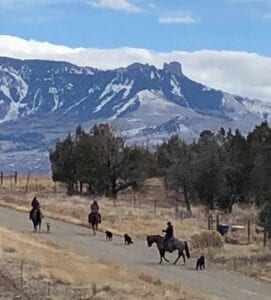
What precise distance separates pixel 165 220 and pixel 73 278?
27305 mm

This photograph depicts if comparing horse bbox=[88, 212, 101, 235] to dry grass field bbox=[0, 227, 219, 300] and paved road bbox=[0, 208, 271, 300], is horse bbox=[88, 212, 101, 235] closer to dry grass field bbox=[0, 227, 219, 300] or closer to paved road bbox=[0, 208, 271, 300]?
paved road bbox=[0, 208, 271, 300]

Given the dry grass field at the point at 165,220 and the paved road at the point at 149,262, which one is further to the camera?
the dry grass field at the point at 165,220

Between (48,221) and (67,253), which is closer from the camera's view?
(67,253)

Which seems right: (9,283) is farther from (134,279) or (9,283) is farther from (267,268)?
(267,268)

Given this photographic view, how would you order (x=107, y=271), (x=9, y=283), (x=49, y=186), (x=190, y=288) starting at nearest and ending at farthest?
(x=9, y=283) → (x=190, y=288) → (x=107, y=271) → (x=49, y=186)

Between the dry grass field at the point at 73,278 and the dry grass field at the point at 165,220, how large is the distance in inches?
227

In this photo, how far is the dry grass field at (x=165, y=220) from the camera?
129ft

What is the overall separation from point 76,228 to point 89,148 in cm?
2832

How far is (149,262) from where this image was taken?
3734 cm

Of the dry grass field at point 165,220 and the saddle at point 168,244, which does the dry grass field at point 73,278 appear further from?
the dry grass field at point 165,220

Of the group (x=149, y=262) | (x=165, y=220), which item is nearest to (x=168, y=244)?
(x=149, y=262)

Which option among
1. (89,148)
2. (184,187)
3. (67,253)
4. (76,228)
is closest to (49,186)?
(89,148)

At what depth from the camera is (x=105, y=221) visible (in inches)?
2148

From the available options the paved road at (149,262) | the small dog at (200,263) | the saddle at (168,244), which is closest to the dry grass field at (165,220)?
the small dog at (200,263)
